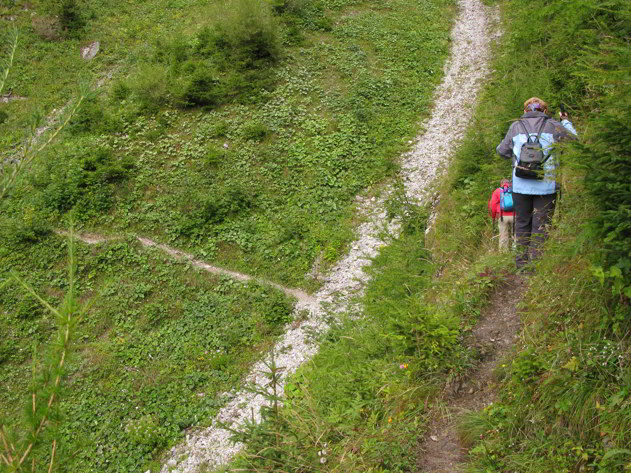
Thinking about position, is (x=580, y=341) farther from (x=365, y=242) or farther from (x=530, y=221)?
(x=365, y=242)

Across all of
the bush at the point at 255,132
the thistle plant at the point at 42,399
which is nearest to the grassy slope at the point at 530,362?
the thistle plant at the point at 42,399

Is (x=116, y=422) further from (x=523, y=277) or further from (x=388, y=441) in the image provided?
(x=523, y=277)

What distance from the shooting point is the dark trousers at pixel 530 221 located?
622 centimetres

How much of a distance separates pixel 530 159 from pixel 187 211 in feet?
36.0

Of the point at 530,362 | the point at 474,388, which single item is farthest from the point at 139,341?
the point at 530,362

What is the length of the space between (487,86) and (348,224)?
8078 mm

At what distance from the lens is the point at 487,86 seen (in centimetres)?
1652

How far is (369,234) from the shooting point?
1297 centimetres

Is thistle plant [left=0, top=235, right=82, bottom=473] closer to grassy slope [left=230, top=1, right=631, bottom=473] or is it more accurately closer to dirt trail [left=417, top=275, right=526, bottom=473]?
grassy slope [left=230, top=1, right=631, bottom=473]

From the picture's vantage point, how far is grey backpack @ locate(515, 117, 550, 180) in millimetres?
5977

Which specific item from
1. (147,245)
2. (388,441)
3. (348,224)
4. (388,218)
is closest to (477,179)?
(388,218)

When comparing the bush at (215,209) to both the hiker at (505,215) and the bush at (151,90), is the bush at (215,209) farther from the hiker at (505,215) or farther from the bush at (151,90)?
the hiker at (505,215)

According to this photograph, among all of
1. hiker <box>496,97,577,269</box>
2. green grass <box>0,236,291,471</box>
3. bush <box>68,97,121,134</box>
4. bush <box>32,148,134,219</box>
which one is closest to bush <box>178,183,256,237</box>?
green grass <box>0,236,291,471</box>

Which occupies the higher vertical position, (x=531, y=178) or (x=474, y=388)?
(x=531, y=178)
